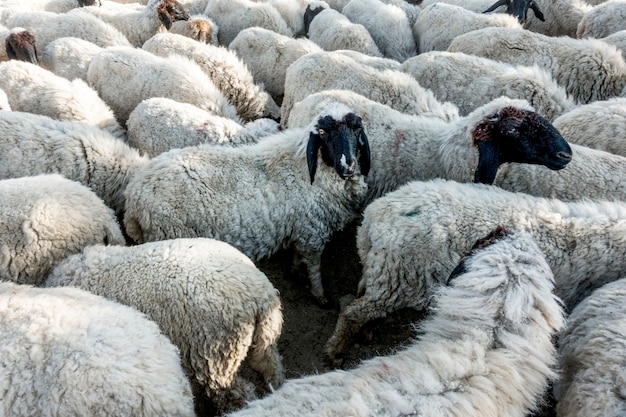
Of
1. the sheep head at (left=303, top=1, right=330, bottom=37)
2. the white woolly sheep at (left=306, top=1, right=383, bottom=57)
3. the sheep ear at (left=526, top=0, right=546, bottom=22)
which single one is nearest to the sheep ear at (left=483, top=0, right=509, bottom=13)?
the sheep ear at (left=526, top=0, right=546, bottom=22)

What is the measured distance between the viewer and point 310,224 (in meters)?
4.22

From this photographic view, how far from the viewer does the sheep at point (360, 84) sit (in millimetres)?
5254

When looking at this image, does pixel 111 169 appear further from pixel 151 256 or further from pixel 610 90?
pixel 610 90

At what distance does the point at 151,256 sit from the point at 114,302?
388 mm

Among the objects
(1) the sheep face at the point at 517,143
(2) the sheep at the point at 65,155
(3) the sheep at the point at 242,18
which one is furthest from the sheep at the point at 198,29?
(1) the sheep face at the point at 517,143

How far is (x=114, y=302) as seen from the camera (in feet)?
8.91

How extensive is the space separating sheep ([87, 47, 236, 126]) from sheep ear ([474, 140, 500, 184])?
306cm

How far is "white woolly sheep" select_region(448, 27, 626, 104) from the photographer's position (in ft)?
18.2

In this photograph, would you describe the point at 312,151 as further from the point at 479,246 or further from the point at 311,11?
the point at 311,11

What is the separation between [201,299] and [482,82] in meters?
4.06

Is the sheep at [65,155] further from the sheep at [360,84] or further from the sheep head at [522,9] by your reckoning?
the sheep head at [522,9]

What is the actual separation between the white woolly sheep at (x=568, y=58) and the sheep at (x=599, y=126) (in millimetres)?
773

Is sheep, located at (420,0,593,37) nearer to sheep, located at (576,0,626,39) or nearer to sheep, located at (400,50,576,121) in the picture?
sheep, located at (576,0,626,39)

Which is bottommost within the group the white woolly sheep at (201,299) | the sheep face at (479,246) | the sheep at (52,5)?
the sheep at (52,5)
